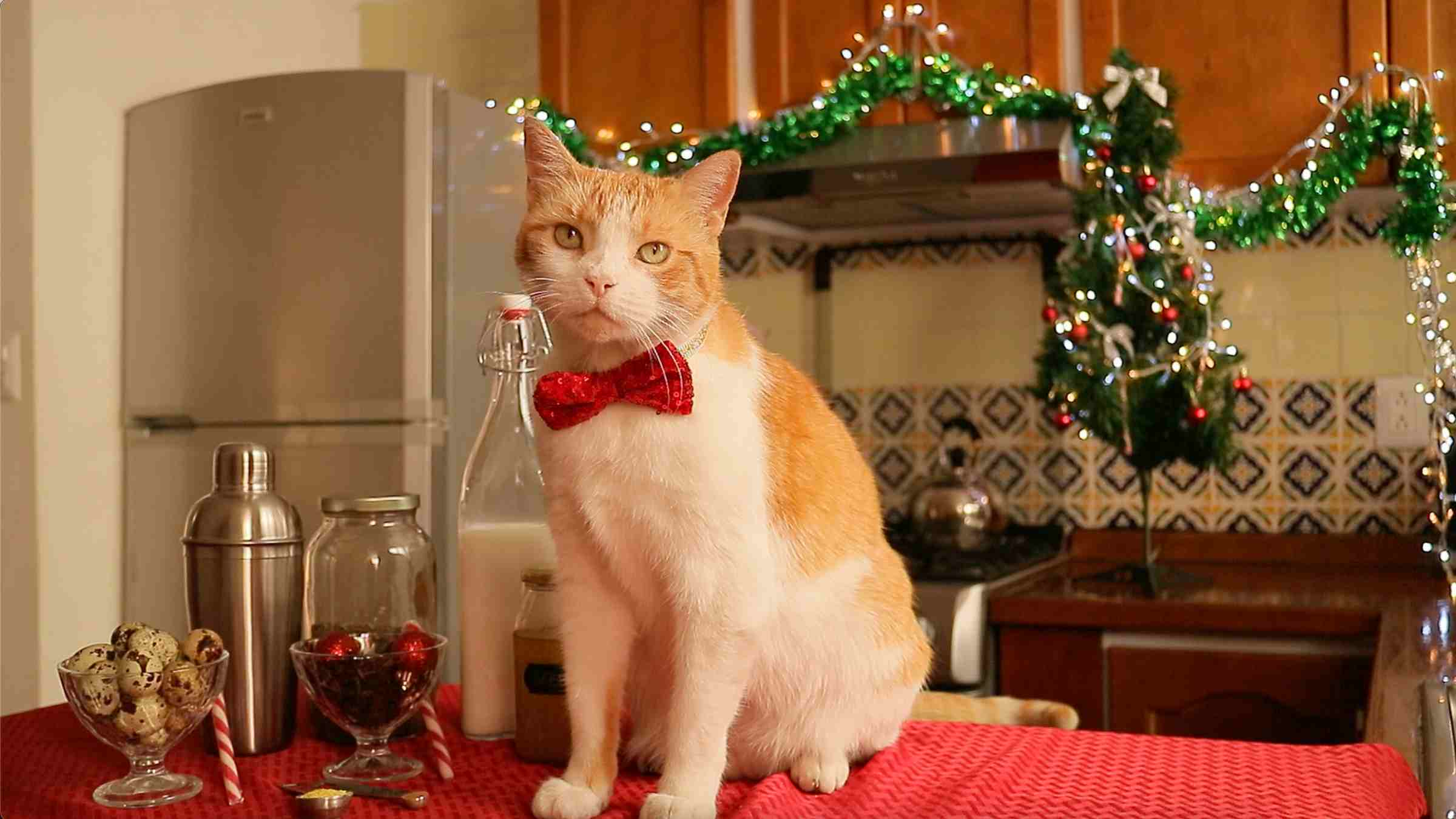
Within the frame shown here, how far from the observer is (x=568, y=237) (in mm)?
827

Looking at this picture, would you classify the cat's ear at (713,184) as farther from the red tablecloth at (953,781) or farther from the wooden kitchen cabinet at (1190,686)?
the wooden kitchen cabinet at (1190,686)

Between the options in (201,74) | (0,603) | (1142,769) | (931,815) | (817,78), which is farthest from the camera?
(201,74)

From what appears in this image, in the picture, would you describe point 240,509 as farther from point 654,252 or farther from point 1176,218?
point 1176,218

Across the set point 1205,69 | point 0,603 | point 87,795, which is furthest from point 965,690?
point 0,603

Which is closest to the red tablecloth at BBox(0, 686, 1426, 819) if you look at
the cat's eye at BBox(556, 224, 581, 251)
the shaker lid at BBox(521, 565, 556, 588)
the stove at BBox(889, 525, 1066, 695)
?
the shaker lid at BBox(521, 565, 556, 588)

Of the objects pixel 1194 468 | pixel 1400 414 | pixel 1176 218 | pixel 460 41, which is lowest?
pixel 1194 468

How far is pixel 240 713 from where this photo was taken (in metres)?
0.94

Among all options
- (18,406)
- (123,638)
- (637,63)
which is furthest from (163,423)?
(123,638)

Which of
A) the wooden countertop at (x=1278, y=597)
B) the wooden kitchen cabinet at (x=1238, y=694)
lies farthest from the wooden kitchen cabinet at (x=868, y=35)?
the wooden kitchen cabinet at (x=1238, y=694)

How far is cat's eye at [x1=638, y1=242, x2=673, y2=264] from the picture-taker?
824mm

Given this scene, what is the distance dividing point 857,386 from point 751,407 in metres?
2.03

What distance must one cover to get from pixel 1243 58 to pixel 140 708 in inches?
81.1

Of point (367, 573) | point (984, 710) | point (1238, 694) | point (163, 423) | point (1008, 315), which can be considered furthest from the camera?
point (1008, 315)

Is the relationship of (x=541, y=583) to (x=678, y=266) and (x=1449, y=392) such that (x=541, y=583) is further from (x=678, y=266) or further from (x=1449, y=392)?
(x=1449, y=392)
